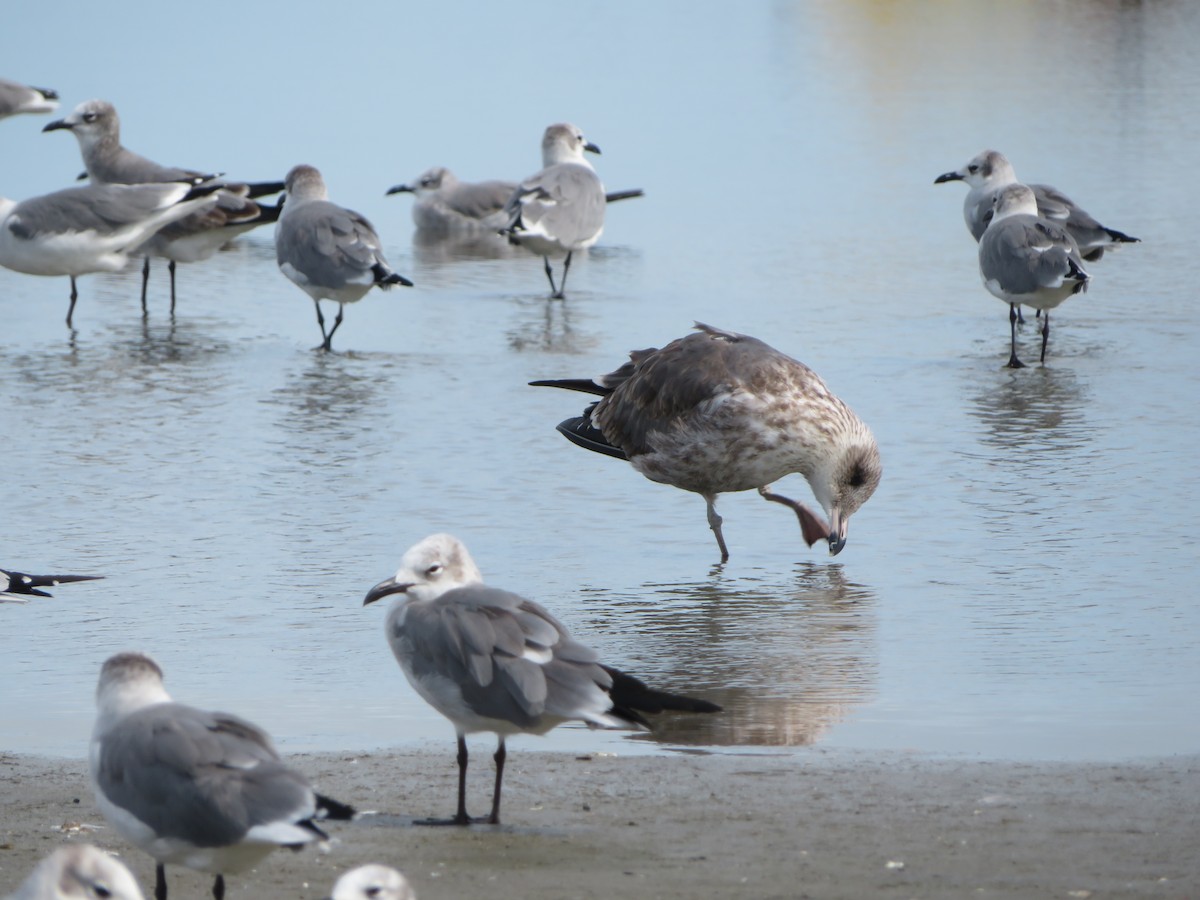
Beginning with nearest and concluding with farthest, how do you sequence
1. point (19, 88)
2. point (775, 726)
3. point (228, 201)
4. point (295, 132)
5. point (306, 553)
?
point (775, 726)
point (306, 553)
point (228, 201)
point (19, 88)
point (295, 132)

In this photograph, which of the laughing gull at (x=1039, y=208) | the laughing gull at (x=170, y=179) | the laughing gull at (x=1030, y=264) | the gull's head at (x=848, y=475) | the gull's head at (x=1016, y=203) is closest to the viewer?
the gull's head at (x=848, y=475)

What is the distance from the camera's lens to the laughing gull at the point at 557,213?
13617 mm

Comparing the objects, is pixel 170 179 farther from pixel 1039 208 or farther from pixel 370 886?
pixel 370 886

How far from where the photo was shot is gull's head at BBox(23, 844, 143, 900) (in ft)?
11.0

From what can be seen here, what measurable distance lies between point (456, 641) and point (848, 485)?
3.26 meters

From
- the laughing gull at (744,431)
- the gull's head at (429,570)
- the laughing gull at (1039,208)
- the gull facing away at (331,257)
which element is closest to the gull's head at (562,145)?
the laughing gull at (1039,208)

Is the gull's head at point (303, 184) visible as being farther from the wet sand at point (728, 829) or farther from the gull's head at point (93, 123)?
the wet sand at point (728, 829)

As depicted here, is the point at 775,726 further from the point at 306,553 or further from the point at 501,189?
the point at 501,189

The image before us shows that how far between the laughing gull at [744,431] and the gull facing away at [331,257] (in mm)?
4096

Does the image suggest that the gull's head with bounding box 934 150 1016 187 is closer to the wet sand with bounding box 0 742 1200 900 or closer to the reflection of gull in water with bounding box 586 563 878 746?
the reflection of gull in water with bounding box 586 563 878 746

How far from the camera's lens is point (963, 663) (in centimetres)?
609

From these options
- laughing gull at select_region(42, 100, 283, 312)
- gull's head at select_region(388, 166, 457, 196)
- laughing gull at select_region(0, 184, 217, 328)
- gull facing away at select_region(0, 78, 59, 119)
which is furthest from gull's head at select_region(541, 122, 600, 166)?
gull facing away at select_region(0, 78, 59, 119)

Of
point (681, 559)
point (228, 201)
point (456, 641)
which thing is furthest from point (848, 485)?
point (228, 201)

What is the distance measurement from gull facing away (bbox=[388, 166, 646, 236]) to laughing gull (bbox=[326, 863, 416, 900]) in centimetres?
1316
